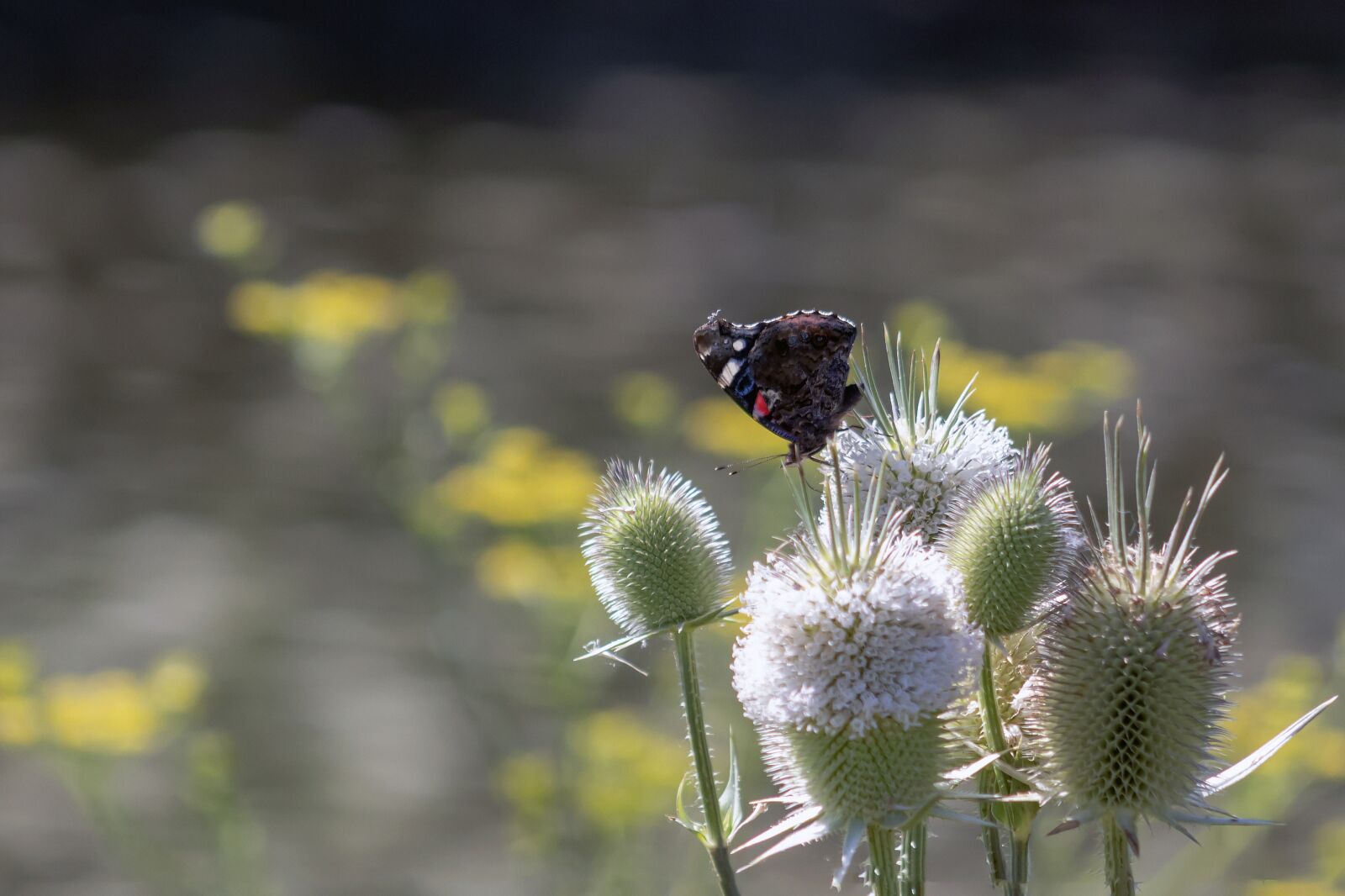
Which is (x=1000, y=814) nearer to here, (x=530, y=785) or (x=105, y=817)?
(x=530, y=785)

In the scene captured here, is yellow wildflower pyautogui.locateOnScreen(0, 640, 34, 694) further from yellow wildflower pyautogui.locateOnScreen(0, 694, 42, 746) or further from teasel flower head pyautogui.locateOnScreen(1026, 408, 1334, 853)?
teasel flower head pyautogui.locateOnScreen(1026, 408, 1334, 853)

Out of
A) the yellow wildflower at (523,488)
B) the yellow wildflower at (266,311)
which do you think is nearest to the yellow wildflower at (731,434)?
the yellow wildflower at (523,488)

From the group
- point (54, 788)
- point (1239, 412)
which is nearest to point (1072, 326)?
point (1239, 412)

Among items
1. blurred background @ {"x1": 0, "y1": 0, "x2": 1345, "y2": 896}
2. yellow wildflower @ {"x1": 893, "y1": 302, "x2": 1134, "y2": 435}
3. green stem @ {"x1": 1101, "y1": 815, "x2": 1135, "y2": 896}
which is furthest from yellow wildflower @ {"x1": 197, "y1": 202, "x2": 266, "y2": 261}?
green stem @ {"x1": 1101, "y1": 815, "x2": 1135, "y2": 896}

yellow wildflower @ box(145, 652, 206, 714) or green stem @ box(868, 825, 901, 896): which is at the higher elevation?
yellow wildflower @ box(145, 652, 206, 714)

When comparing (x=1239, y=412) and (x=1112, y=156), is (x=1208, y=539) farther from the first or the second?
(x=1112, y=156)

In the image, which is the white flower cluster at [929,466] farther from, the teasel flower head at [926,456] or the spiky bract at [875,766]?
the spiky bract at [875,766]
